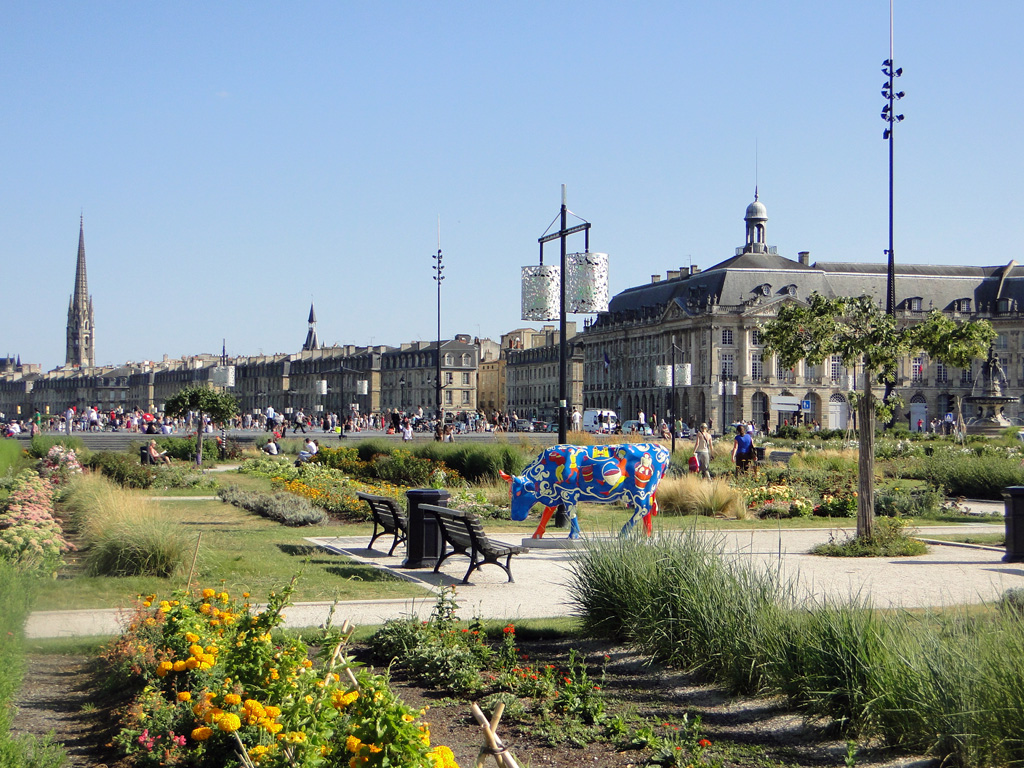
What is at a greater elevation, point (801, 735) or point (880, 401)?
point (880, 401)

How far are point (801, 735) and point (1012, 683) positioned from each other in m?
1.29

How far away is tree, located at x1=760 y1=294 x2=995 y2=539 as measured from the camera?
1335 centimetres

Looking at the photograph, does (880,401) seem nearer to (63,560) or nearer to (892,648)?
(892,648)

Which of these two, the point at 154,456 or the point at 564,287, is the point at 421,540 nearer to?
the point at 564,287

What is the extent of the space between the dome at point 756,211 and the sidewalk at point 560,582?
9457 centimetres

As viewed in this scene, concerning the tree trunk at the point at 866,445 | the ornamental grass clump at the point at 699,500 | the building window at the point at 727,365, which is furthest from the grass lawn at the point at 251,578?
the building window at the point at 727,365

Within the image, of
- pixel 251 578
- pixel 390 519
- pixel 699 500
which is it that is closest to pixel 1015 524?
pixel 699 500

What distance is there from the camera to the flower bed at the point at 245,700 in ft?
13.2

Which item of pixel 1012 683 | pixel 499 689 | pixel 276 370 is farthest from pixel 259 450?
pixel 276 370

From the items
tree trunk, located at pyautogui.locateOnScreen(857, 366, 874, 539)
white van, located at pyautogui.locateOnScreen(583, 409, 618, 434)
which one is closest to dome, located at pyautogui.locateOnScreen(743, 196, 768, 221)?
white van, located at pyautogui.locateOnScreen(583, 409, 618, 434)

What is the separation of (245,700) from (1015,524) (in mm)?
11075

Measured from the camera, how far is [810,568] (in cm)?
1278

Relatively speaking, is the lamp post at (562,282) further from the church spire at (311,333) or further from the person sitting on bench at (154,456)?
the church spire at (311,333)

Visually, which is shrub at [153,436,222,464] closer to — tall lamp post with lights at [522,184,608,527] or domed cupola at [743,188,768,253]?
tall lamp post with lights at [522,184,608,527]
